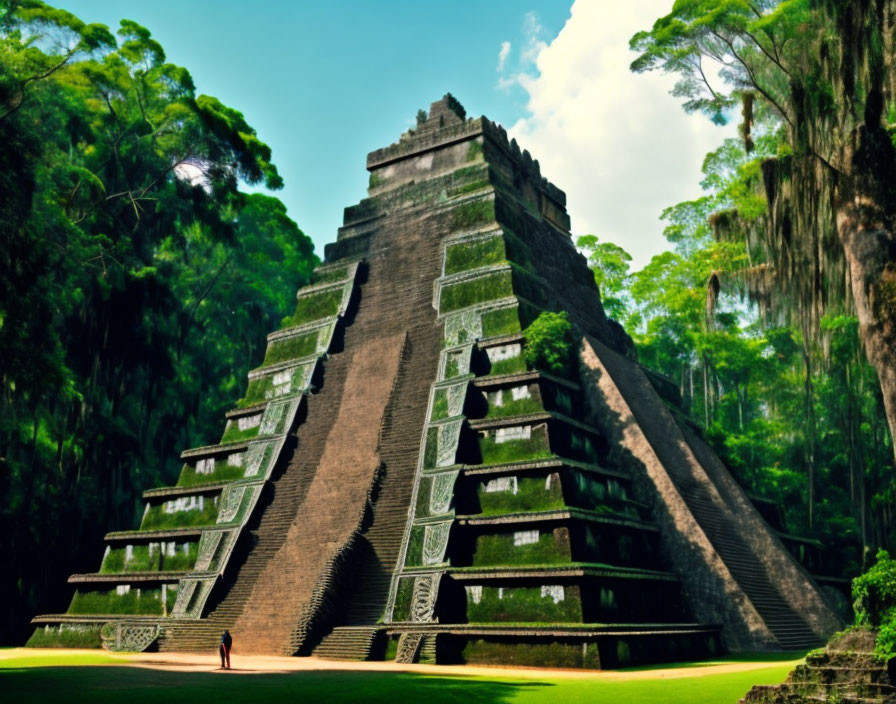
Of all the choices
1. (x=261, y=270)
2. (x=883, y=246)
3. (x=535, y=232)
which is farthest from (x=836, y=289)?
(x=261, y=270)

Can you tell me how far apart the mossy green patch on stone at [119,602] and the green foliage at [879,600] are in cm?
1527

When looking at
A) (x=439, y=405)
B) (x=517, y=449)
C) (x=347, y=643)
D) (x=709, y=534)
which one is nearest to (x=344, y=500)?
(x=439, y=405)

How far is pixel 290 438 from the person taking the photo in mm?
21047

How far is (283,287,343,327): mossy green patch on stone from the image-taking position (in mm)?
25344

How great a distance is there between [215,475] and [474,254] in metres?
9.57

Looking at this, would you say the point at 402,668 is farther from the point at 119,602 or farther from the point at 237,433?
the point at 237,433

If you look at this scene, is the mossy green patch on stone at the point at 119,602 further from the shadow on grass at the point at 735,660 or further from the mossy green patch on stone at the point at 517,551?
the shadow on grass at the point at 735,660

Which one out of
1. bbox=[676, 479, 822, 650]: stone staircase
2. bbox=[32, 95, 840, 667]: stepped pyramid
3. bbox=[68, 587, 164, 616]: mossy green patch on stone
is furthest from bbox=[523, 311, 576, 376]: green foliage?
bbox=[68, 587, 164, 616]: mossy green patch on stone

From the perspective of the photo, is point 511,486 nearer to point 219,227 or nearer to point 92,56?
point 219,227

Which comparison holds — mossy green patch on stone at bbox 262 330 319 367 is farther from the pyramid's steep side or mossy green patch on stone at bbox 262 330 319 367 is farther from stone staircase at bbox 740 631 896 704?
stone staircase at bbox 740 631 896 704

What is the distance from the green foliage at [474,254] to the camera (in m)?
23.1

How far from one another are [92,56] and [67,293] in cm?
980

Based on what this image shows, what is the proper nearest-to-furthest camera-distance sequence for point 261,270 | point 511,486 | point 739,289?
point 511,486, point 739,289, point 261,270

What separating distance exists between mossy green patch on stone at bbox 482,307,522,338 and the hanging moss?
489cm
